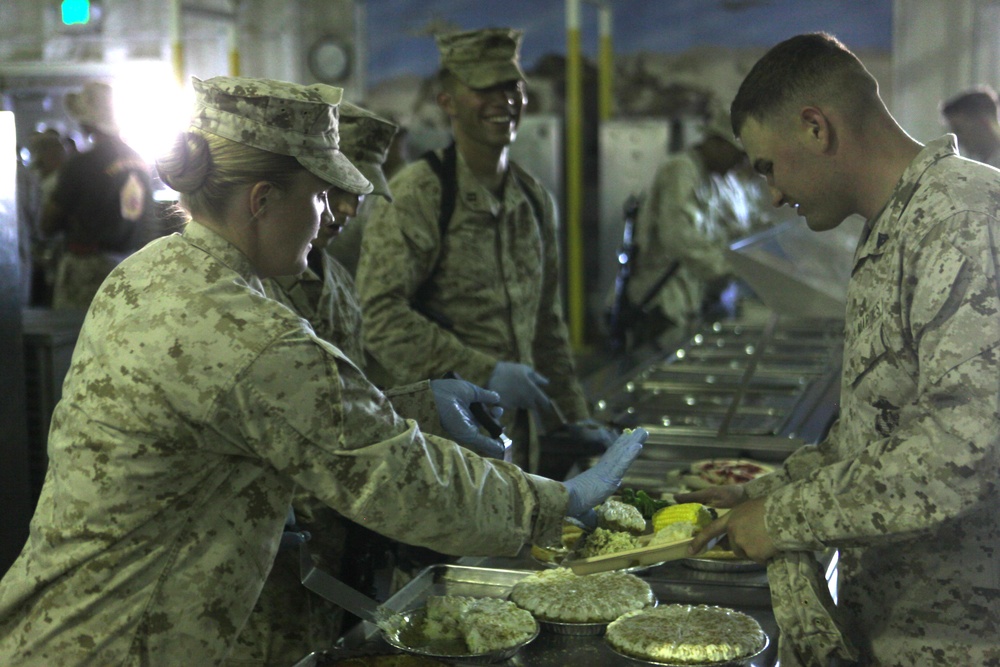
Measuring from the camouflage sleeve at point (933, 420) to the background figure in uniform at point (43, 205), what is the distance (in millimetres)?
6044

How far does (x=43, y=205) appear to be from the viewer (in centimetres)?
667

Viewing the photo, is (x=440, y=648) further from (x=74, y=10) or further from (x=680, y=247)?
(x=74, y=10)

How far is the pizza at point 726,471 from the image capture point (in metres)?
2.37

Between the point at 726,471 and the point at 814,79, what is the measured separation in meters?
1.14

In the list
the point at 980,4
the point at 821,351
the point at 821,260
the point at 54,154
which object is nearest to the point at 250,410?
the point at 821,260

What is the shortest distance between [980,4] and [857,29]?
1.24m

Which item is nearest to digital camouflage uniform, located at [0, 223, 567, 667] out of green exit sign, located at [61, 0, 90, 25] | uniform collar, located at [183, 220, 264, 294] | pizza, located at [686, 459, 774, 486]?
uniform collar, located at [183, 220, 264, 294]

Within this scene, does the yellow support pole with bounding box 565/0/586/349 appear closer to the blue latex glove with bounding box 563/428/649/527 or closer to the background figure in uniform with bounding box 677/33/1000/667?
the blue latex glove with bounding box 563/428/649/527

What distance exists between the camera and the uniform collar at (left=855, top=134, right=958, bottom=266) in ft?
4.79

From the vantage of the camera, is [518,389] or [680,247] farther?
[680,247]

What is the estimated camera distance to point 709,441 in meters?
2.78

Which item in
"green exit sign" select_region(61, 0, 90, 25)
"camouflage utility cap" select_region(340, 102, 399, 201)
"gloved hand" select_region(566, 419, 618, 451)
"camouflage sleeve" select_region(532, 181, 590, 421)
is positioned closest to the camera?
"camouflage utility cap" select_region(340, 102, 399, 201)

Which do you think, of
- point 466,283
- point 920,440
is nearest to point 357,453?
point 920,440

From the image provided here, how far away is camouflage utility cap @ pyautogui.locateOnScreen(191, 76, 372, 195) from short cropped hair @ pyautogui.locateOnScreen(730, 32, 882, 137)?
0.64 meters
